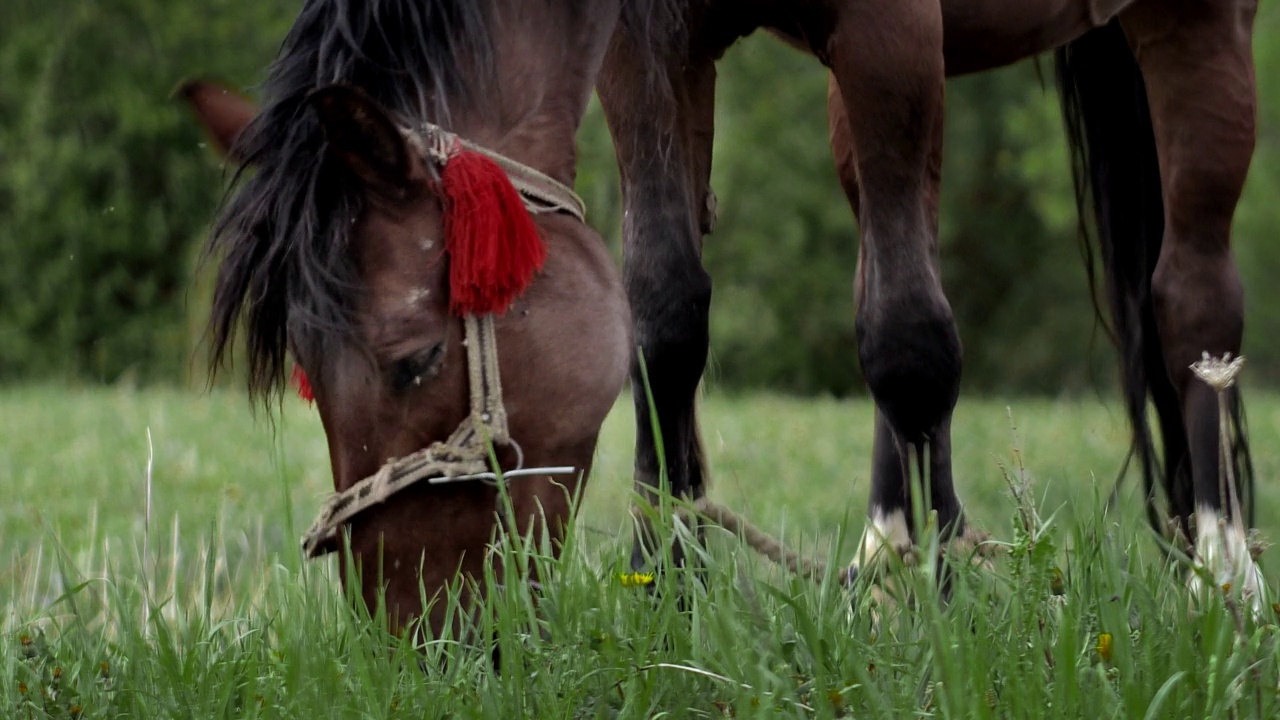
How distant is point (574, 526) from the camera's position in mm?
2174

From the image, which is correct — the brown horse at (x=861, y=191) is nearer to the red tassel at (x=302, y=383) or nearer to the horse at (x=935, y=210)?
the horse at (x=935, y=210)

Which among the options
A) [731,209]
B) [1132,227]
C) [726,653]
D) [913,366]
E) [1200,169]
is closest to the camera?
[726,653]

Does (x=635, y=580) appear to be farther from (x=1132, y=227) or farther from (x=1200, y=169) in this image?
(x=1132, y=227)

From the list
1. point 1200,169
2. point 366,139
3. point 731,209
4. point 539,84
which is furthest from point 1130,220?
point 731,209

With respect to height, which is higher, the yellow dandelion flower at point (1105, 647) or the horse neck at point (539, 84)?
the horse neck at point (539, 84)

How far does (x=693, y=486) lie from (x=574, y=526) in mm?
1288

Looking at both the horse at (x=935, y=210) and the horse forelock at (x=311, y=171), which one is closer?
the horse forelock at (x=311, y=171)

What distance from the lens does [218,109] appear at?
2.37 metres

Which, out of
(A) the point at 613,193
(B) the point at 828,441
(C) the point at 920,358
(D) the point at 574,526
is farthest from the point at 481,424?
(A) the point at 613,193

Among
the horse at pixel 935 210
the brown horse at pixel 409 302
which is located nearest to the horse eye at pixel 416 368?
the brown horse at pixel 409 302

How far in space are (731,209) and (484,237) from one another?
17466mm

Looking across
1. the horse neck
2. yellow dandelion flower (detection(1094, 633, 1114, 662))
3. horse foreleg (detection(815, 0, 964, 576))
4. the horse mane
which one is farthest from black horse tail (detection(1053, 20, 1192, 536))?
the horse mane

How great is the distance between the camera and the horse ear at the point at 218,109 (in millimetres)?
2361

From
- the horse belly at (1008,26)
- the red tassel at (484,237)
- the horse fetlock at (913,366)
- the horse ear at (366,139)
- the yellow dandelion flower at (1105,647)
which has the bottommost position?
the yellow dandelion flower at (1105,647)
